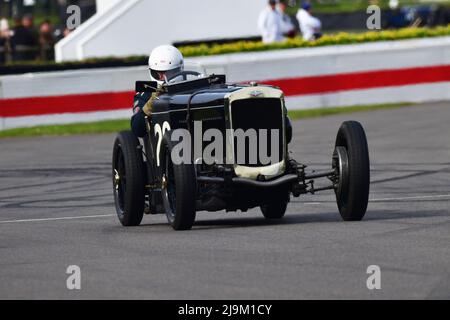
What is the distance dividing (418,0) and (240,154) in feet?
156

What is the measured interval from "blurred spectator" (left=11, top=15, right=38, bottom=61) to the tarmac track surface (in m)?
15.8

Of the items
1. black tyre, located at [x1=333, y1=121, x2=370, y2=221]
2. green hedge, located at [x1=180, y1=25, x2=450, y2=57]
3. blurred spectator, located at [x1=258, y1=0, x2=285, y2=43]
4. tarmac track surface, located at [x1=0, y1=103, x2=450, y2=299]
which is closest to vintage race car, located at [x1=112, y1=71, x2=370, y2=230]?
black tyre, located at [x1=333, y1=121, x2=370, y2=221]

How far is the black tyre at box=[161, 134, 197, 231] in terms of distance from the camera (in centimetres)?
1023

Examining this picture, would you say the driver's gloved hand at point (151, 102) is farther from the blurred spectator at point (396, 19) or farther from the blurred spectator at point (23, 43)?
the blurred spectator at point (396, 19)

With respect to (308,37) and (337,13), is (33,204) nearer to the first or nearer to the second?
(308,37)

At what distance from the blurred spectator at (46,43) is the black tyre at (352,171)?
22.2 m

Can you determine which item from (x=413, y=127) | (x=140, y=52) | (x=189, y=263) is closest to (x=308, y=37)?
(x=140, y=52)

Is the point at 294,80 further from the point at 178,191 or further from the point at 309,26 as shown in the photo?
the point at 178,191

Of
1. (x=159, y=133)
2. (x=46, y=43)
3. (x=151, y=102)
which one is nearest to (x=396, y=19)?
(x=46, y=43)

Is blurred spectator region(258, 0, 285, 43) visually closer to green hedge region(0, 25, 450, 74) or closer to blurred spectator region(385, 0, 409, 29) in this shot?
green hedge region(0, 25, 450, 74)

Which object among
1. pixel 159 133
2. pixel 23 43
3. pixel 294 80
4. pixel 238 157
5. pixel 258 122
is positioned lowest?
pixel 294 80

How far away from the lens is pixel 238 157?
1071cm

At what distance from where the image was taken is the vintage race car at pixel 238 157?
34.3 feet

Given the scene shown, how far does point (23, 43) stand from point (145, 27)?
4254 mm
